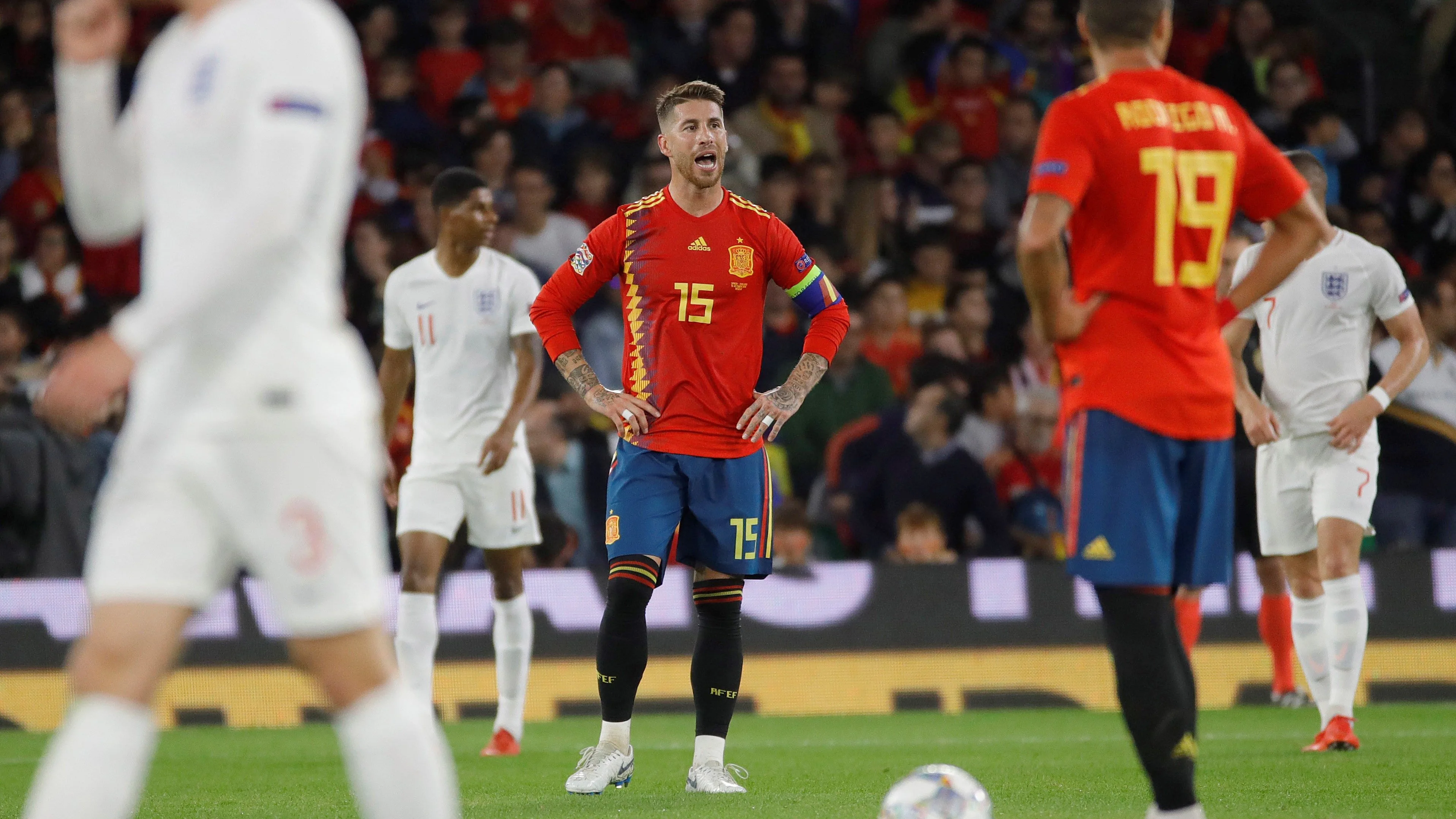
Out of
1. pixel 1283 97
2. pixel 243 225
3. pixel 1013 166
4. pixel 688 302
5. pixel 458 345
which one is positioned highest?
pixel 1283 97

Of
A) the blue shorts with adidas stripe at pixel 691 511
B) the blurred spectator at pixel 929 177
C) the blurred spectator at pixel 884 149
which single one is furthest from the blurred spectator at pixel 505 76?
the blue shorts with adidas stripe at pixel 691 511

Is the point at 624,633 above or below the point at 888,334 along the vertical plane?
below

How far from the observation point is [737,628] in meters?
6.83

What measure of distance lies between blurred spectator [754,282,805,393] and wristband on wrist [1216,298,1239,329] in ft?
26.4

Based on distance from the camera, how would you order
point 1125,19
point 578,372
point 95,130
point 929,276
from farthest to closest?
point 929,276 → point 578,372 → point 1125,19 → point 95,130

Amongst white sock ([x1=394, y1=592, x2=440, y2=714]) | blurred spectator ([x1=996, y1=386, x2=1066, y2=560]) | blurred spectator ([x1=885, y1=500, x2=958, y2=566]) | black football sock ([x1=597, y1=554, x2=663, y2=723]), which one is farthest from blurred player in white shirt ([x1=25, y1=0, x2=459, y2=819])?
blurred spectator ([x1=996, y1=386, x2=1066, y2=560])

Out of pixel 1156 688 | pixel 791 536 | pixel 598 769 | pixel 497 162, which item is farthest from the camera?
pixel 497 162

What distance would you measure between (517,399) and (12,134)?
800 centimetres

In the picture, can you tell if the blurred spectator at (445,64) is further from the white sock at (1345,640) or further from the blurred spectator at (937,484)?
the white sock at (1345,640)

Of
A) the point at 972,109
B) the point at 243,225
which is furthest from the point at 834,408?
the point at 243,225

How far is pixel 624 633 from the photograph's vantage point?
660 centimetres

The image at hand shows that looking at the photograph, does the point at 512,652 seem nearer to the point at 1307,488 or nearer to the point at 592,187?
the point at 1307,488

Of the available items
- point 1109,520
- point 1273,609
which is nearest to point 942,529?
point 1273,609

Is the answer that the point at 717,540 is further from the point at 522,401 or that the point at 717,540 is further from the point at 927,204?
the point at 927,204
